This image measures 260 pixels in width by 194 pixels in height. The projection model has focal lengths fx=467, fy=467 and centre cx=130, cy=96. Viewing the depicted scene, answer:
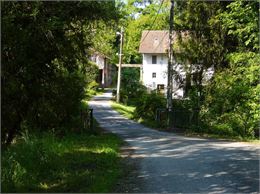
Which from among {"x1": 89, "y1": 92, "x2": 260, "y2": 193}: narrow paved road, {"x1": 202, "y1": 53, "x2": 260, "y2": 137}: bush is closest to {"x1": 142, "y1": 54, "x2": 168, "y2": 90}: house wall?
{"x1": 202, "y1": 53, "x2": 260, "y2": 137}: bush

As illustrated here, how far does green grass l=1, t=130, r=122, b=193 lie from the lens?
9.59m

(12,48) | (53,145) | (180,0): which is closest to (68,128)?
(53,145)

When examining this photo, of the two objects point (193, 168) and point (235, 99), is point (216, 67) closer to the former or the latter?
point (235, 99)

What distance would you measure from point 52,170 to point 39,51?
3.15 meters

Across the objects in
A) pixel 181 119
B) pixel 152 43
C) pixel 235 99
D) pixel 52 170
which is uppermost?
pixel 152 43

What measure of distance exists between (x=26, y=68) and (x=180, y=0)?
20.7 m

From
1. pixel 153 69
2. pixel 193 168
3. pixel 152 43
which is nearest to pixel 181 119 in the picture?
pixel 193 168

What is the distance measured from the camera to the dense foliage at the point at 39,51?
28.2 feet

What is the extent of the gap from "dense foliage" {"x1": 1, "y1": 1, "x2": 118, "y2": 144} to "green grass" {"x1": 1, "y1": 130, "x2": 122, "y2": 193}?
665 mm

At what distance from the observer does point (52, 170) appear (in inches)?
432

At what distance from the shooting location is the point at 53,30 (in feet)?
30.6

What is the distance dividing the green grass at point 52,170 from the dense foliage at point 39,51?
665 millimetres

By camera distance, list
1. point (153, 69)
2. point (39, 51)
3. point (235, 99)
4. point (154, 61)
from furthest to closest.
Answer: point (154, 61), point (153, 69), point (235, 99), point (39, 51)

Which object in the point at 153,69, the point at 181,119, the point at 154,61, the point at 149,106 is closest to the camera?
the point at 181,119
